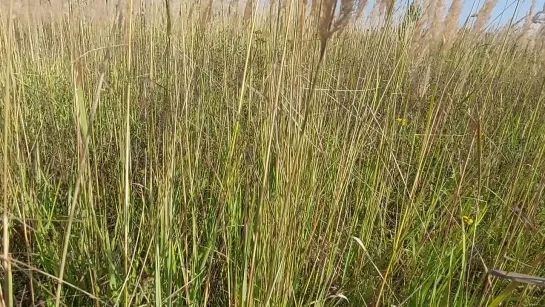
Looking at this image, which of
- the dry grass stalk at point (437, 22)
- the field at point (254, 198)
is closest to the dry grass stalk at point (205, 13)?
the field at point (254, 198)

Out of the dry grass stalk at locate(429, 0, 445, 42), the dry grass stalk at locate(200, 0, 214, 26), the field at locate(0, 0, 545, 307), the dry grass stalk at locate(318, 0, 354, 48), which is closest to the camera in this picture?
the dry grass stalk at locate(318, 0, 354, 48)

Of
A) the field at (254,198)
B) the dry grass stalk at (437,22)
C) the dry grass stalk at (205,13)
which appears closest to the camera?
the field at (254,198)

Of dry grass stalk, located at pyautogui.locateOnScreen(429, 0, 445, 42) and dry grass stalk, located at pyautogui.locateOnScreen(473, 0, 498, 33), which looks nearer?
dry grass stalk, located at pyautogui.locateOnScreen(429, 0, 445, 42)

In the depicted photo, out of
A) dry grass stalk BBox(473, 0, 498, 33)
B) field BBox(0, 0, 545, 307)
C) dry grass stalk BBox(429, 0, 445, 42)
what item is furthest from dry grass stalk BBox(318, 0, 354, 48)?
dry grass stalk BBox(473, 0, 498, 33)

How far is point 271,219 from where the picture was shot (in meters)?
0.79

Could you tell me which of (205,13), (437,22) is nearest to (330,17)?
(437,22)

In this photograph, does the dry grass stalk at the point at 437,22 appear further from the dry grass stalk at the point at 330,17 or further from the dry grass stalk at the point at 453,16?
the dry grass stalk at the point at 330,17

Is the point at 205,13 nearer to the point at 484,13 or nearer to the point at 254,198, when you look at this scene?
the point at 254,198

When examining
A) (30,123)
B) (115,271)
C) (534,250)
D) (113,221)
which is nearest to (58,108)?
(30,123)

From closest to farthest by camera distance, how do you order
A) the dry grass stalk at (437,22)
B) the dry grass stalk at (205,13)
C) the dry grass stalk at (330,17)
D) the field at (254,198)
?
the dry grass stalk at (330,17)
the field at (254,198)
the dry grass stalk at (437,22)
the dry grass stalk at (205,13)

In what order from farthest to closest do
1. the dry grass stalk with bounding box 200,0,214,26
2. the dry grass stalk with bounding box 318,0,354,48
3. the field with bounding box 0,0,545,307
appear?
the dry grass stalk with bounding box 200,0,214,26 → the field with bounding box 0,0,545,307 → the dry grass stalk with bounding box 318,0,354,48

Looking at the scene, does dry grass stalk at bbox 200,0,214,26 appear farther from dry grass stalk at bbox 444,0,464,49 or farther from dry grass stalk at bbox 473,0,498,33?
dry grass stalk at bbox 473,0,498,33

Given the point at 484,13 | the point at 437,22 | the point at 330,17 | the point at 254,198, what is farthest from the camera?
the point at 484,13

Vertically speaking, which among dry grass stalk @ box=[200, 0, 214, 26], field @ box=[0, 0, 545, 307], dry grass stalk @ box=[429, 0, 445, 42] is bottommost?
field @ box=[0, 0, 545, 307]
